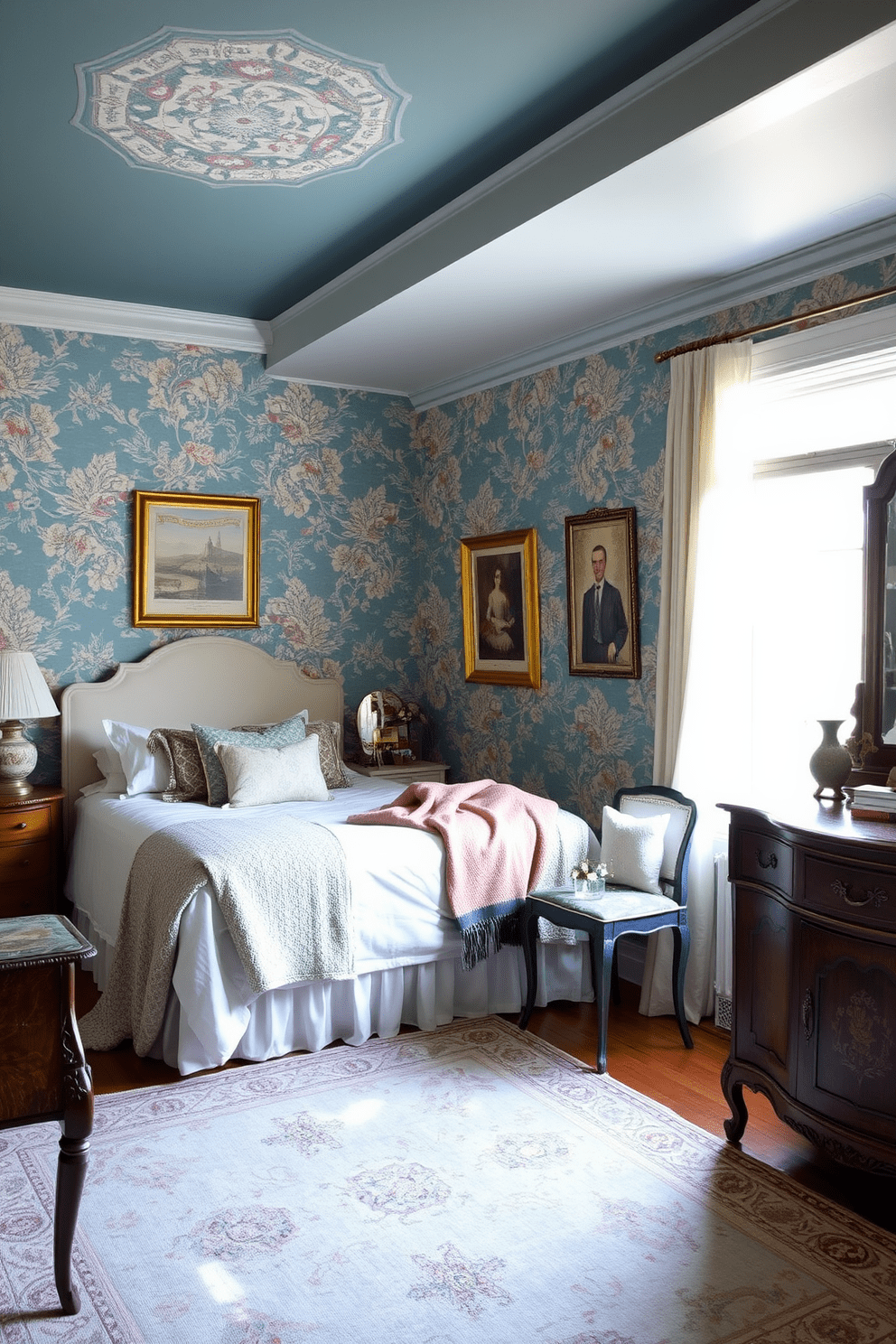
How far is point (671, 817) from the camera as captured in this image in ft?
13.4

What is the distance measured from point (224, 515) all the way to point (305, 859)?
2.48 metres

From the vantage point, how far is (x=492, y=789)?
14.6 feet

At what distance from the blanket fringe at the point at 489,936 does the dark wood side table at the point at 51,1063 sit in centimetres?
187

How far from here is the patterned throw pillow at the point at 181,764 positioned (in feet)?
15.5

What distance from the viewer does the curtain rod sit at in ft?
11.1

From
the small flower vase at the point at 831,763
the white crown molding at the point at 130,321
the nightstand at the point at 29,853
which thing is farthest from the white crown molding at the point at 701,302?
the nightstand at the point at 29,853

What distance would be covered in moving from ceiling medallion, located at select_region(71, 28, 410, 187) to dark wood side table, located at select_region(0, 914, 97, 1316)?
2391 millimetres

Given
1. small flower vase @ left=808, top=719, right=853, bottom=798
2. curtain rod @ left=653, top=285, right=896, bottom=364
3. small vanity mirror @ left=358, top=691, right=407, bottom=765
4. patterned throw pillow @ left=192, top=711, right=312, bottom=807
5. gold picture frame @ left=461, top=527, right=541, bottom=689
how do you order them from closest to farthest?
small flower vase @ left=808, top=719, right=853, bottom=798 → curtain rod @ left=653, top=285, right=896, bottom=364 → patterned throw pillow @ left=192, top=711, right=312, bottom=807 → gold picture frame @ left=461, top=527, right=541, bottom=689 → small vanity mirror @ left=358, top=691, right=407, bottom=765

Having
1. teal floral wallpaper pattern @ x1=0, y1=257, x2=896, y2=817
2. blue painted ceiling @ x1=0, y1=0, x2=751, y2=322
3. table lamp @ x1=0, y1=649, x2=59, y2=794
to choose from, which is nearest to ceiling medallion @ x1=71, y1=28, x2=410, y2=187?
blue painted ceiling @ x1=0, y1=0, x2=751, y2=322

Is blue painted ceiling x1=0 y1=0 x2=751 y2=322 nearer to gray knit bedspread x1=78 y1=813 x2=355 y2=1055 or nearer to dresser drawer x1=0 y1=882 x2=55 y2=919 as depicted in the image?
gray knit bedspread x1=78 y1=813 x2=355 y2=1055

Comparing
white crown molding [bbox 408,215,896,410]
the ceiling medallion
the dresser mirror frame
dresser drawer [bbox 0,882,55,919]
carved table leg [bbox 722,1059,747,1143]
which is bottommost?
carved table leg [bbox 722,1059,747,1143]

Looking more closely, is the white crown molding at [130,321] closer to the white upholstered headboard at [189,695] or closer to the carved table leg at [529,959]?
the white upholstered headboard at [189,695]

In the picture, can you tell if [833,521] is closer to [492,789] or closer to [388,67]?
[492,789]

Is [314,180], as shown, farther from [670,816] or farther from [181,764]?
[670,816]
